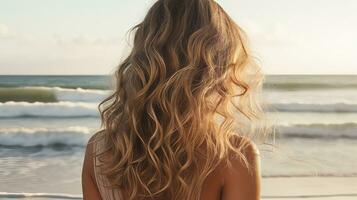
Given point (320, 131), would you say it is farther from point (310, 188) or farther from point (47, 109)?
point (47, 109)

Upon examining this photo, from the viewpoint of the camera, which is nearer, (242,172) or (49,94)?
(242,172)

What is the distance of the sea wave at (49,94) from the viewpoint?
3766mm

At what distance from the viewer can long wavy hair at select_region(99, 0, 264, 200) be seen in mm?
1086

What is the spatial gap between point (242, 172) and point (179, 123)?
15 centimetres

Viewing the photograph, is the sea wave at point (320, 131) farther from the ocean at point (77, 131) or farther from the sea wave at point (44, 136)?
the sea wave at point (44, 136)

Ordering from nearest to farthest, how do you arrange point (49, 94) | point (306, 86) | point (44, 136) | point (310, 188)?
point (310, 188)
point (44, 136)
point (49, 94)
point (306, 86)

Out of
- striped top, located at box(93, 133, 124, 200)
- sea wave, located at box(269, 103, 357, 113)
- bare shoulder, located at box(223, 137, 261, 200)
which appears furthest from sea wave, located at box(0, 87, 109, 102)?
bare shoulder, located at box(223, 137, 261, 200)

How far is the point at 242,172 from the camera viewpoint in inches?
42.1

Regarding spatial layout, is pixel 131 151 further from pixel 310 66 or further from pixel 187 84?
pixel 310 66

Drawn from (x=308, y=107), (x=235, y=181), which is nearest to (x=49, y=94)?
(x=308, y=107)

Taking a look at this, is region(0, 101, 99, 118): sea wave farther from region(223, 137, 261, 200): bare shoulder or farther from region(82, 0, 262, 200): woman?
region(223, 137, 261, 200): bare shoulder

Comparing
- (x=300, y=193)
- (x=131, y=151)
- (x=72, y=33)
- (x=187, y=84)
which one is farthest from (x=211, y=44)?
(x=300, y=193)

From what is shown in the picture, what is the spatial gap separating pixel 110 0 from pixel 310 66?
149cm

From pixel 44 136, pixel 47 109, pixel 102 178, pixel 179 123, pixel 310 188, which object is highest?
pixel 179 123
